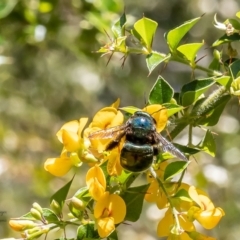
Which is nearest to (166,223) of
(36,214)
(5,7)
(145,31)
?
(36,214)

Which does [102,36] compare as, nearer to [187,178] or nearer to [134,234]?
[187,178]

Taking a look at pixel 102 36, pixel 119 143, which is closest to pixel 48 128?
pixel 102 36

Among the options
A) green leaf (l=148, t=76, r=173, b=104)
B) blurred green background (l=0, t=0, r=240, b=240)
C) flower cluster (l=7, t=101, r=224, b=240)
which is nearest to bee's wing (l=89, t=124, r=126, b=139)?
flower cluster (l=7, t=101, r=224, b=240)

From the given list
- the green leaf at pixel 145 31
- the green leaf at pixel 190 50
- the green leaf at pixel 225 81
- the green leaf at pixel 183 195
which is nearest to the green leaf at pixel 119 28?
the green leaf at pixel 145 31

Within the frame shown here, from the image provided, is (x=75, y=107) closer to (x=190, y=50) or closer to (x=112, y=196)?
(x=190, y=50)

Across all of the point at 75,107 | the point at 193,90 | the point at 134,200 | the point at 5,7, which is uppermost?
the point at 193,90

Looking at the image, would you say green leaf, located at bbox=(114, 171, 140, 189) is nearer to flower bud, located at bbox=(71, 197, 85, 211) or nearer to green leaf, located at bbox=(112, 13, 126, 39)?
flower bud, located at bbox=(71, 197, 85, 211)

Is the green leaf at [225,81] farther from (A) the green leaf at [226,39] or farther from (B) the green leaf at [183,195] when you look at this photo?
(B) the green leaf at [183,195]
